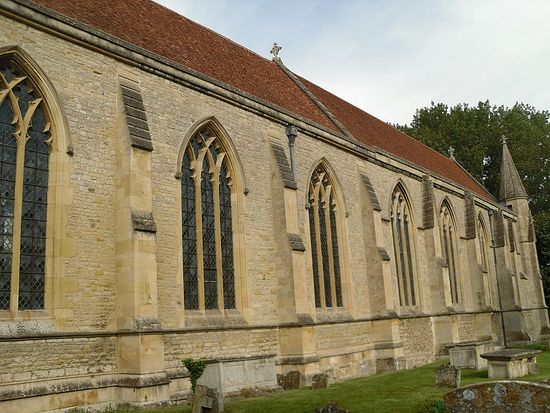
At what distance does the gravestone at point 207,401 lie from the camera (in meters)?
9.90

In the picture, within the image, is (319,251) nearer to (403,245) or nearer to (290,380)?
(290,380)

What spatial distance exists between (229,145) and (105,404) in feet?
23.9

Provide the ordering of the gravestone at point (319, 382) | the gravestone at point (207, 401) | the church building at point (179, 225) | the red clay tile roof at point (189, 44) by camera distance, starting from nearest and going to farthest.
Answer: the gravestone at point (207, 401)
the church building at point (179, 225)
the red clay tile roof at point (189, 44)
the gravestone at point (319, 382)

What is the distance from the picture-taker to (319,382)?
1413 centimetres

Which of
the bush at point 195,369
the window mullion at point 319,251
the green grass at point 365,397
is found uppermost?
the window mullion at point 319,251

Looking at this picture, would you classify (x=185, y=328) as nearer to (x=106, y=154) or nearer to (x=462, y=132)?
(x=106, y=154)

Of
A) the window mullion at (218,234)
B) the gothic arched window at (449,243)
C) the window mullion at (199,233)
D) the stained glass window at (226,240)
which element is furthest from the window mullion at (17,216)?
the gothic arched window at (449,243)

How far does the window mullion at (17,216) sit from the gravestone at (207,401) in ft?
11.8

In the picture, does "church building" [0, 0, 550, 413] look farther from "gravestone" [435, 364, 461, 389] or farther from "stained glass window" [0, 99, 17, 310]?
"gravestone" [435, 364, 461, 389]

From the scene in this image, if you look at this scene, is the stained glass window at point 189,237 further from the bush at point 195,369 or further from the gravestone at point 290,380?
the gravestone at point 290,380

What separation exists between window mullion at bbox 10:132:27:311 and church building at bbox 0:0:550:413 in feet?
0.09

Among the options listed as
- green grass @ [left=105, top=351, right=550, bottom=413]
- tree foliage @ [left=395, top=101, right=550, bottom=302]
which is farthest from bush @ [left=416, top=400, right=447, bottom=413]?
tree foliage @ [left=395, top=101, right=550, bottom=302]

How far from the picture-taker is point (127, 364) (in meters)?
10.9

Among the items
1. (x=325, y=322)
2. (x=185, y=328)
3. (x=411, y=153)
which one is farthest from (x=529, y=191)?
(x=185, y=328)
